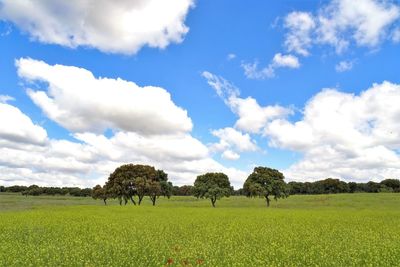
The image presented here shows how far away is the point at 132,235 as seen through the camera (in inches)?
1033

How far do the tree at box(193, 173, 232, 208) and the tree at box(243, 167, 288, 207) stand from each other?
670 cm

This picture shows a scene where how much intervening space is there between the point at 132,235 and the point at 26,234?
7625mm

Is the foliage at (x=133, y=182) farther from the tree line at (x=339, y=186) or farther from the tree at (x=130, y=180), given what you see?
the tree line at (x=339, y=186)

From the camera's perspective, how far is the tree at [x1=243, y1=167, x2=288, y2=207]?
85200 mm

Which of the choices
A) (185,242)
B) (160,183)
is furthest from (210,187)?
(185,242)

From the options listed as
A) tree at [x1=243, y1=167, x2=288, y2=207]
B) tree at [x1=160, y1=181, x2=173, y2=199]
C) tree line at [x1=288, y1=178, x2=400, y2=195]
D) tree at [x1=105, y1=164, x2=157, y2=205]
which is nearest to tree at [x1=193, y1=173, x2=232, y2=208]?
tree at [x1=243, y1=167, x2=288, y2=207]

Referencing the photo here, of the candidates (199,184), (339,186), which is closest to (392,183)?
(339,186)

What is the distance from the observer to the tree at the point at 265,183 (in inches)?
3354

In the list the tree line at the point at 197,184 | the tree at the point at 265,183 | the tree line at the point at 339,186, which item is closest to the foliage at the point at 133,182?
the tree line at the point at 197,184

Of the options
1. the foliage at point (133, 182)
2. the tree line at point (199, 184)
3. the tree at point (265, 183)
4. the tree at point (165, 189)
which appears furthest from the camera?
the tree at point (165, 189)

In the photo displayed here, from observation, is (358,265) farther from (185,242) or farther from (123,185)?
(123,185)

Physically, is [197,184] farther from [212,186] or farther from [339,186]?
[339,186]

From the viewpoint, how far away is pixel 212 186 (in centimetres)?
9231

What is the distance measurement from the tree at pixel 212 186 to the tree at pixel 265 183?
6.70 m
